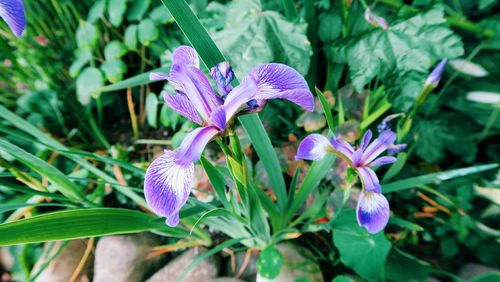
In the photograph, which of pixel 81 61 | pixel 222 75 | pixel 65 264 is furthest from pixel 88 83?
pixel 222 75

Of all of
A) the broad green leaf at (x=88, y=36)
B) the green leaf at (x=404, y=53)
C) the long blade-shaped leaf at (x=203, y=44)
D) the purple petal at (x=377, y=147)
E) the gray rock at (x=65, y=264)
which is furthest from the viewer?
the broad green leaf at (x=88, y=36)

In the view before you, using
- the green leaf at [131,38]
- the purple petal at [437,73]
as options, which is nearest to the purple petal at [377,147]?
the purple petal at [437,73]

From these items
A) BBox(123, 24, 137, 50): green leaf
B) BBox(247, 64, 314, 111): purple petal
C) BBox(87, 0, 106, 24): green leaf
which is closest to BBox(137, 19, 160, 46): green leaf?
BBox(123, 24, 137, 50): green leaf

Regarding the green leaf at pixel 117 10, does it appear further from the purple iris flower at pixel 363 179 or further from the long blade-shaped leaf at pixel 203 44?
the purple iris flower at pixel 363 179

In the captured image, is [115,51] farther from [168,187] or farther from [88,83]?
[168,187]

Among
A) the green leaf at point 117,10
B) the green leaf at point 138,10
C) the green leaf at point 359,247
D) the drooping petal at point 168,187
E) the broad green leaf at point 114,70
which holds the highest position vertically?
the green leaf at point 117,10

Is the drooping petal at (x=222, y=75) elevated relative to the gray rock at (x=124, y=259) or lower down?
elevated
